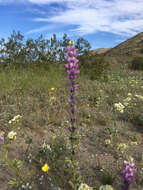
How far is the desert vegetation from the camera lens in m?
2.09

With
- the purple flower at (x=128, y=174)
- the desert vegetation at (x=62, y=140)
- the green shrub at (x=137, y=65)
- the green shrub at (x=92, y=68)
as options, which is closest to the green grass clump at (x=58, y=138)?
the desert vegetation at (x=62, y=140)

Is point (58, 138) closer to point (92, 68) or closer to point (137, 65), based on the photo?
point (92, 68)

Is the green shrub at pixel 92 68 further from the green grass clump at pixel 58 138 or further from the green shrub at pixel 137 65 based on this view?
the green shrub at pixel 137 65

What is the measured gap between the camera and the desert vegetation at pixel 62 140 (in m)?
2.09

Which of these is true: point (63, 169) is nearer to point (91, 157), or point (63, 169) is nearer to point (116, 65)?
point (91, 157)

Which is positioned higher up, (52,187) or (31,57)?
(31,57)

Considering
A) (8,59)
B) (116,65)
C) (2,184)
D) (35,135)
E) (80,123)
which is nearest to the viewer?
(2,184)

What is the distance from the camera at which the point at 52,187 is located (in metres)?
2.06

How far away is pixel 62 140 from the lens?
9.35ft

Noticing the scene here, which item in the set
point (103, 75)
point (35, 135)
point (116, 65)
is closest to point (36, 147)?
point (35, 135)

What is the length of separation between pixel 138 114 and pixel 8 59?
5268 mm

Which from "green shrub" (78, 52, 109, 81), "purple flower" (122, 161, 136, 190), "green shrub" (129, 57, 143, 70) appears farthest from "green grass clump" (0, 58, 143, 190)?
"green shrub" (129, 57, 143, 70)

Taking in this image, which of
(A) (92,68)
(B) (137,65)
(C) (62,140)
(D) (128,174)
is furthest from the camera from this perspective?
(B) (137,65)

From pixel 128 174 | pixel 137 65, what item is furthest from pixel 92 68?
pixel 128 174
